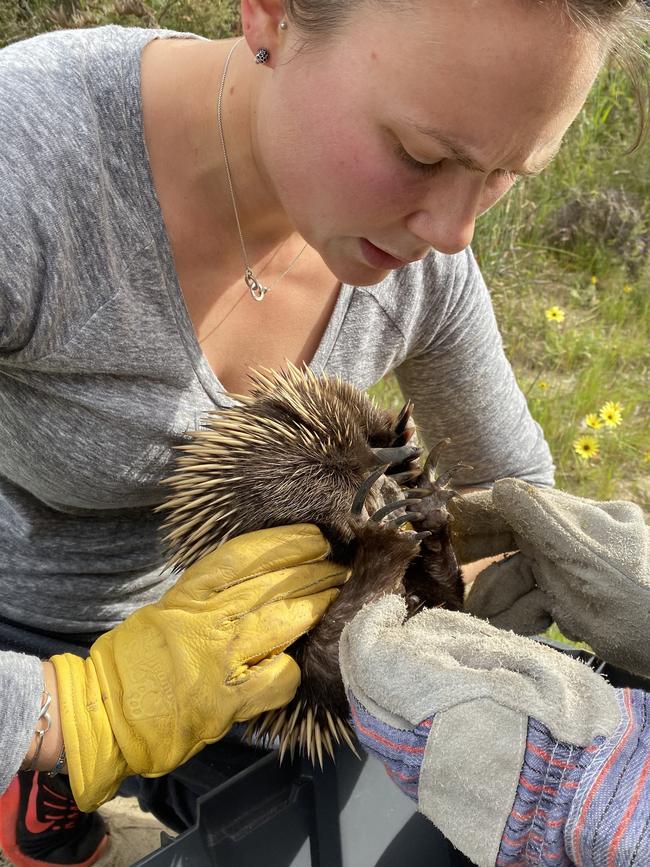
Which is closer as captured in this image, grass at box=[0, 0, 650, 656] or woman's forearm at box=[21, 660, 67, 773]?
woman's forearm at box=[21, 660, 67, 773]

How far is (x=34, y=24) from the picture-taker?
228 centimetres

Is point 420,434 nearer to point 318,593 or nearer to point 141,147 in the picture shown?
point 318,593

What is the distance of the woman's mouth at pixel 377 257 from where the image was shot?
112 centimetres

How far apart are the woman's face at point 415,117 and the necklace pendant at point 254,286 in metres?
0.24

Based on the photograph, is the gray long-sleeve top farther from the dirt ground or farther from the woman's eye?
the dirt ground

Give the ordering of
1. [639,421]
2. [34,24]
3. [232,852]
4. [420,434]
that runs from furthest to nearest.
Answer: [639,421] → [34,24] → [420,434] → [232,852]

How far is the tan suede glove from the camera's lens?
111 cm

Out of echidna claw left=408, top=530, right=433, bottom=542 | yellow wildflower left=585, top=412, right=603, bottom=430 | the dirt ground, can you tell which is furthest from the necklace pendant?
yellow wildflower left=585, top=412, right=603, bottom=430


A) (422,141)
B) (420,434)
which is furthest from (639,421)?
(422,141)

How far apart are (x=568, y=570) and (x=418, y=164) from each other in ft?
1.90

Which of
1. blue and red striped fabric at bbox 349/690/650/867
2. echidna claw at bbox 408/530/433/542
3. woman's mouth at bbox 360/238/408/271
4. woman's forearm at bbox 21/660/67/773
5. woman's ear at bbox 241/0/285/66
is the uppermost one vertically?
woman's ear at bbox 241/0/285/66

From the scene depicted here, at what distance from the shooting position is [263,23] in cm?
103

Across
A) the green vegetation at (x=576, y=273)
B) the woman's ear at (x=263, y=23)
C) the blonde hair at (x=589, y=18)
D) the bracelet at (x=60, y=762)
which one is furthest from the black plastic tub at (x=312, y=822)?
the green vegetation at (x=576, y=273)

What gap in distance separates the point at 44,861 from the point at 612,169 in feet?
10.4
